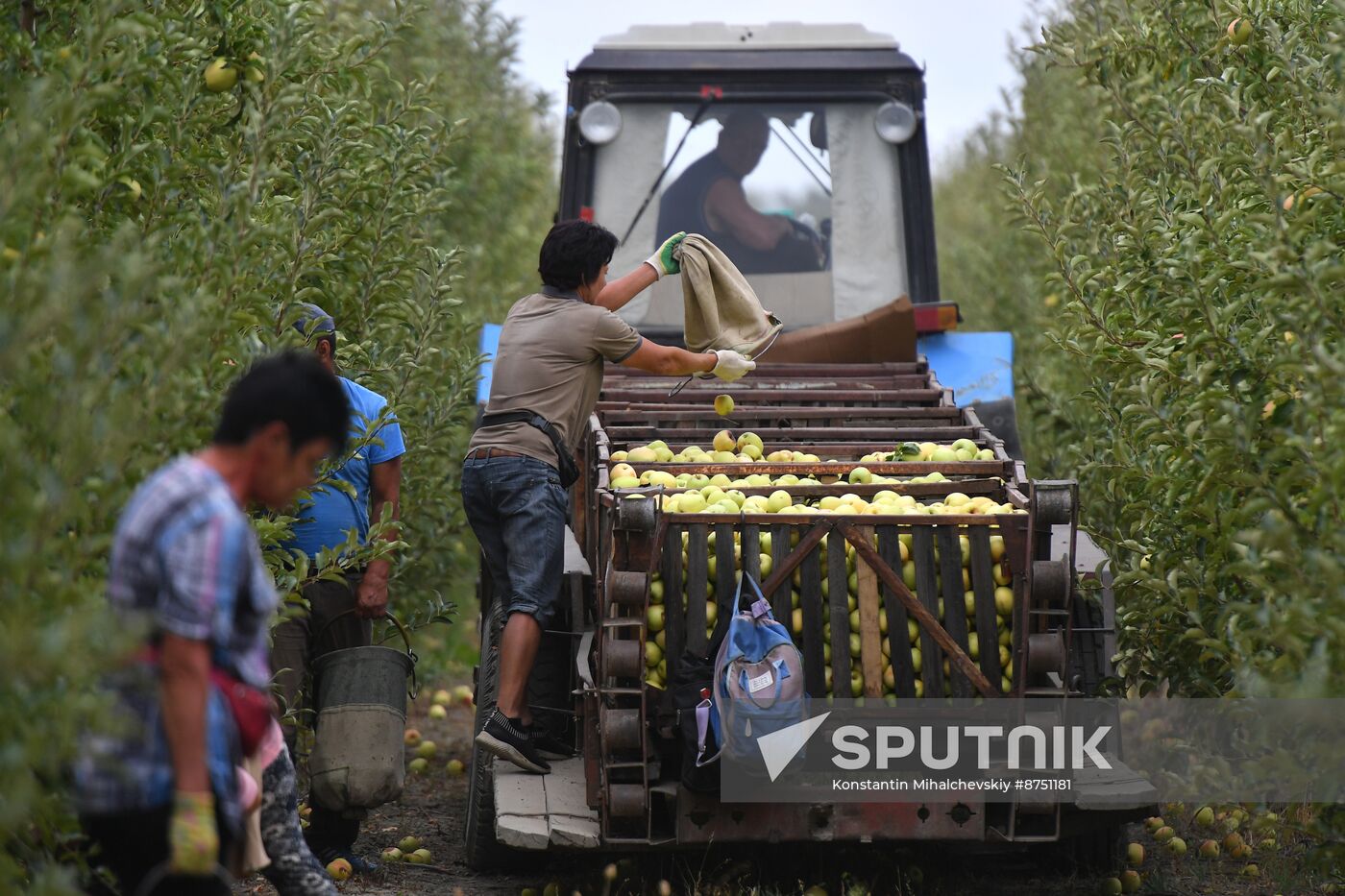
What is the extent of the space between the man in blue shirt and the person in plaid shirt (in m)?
2.18

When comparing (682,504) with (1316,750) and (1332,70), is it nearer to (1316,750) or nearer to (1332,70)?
(1316,750)

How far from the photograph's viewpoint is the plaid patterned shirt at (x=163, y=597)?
280 centimetres

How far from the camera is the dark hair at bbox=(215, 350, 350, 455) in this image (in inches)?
116

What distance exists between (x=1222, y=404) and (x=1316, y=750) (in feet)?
2.82

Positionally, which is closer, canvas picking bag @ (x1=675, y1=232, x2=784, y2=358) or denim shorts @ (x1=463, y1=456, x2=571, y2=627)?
denim shorts @ (x1=463, y1=456, x2=571, y2=627)

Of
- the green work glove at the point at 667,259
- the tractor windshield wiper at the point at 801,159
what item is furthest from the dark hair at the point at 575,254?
the tractor windshield wiper at the point at 801,159

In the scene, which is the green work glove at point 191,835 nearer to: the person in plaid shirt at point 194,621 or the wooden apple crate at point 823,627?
the person in plaid shirt at point 194,621

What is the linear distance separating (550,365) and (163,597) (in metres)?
2.60

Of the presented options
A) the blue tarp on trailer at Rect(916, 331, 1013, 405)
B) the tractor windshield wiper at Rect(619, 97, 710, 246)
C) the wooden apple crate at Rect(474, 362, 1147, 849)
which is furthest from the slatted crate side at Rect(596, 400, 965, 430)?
the tractor windshield wiper at Rect(619, 97, 710, 246)

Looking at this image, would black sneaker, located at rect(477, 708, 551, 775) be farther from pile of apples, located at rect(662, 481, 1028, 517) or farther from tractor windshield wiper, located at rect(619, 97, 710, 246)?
tractor windshield wiper, located at rect(619, 97, 710, 246)

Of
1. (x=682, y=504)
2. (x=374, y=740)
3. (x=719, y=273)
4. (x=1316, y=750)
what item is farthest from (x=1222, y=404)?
(x=374, y=740)

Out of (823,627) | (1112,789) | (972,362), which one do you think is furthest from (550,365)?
(972,362)

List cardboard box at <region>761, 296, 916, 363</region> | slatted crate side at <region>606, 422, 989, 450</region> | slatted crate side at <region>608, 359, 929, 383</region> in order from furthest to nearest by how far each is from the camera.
Result: cardboard box at <region>761, 296, 916, 363</region> → slatted crate side at <region>608, 359, 929, 383</region> → slatted crate side at <region>606, 422, 989, 450</region>

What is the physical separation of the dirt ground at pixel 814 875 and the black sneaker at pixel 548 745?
0.35m
